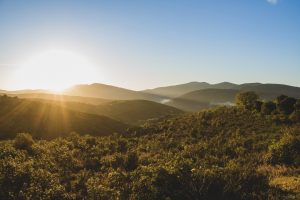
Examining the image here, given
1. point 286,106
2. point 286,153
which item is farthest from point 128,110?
point 286,153

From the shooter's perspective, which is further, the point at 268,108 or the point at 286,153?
the point at 268,108

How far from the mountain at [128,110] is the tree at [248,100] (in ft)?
242

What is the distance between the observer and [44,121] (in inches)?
2210

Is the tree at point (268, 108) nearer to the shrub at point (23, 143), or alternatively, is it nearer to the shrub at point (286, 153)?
the shrub at point (286, 153)

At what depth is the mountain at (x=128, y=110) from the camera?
4869 inches

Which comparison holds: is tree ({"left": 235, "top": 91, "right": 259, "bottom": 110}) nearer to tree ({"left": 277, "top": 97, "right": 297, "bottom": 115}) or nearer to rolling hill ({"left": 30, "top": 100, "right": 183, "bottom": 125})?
tree ({"left": 277, "top": 97, "right": 297, "bottom": 115})

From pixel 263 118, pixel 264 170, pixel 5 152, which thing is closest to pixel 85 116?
pixel 263 118

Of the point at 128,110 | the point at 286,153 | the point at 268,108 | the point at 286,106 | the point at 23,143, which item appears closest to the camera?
the point at 286,153

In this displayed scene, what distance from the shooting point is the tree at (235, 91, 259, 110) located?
42350mm

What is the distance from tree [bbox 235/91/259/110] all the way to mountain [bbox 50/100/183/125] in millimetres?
73669

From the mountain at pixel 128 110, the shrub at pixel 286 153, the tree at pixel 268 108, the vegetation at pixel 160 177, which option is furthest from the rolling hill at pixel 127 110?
the shrub at pixel 286 153

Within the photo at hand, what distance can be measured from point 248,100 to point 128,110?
316 feet

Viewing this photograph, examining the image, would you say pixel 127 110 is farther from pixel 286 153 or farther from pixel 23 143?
pixel 286 153

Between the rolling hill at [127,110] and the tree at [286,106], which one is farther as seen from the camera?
the rolling hill at [127,110]
